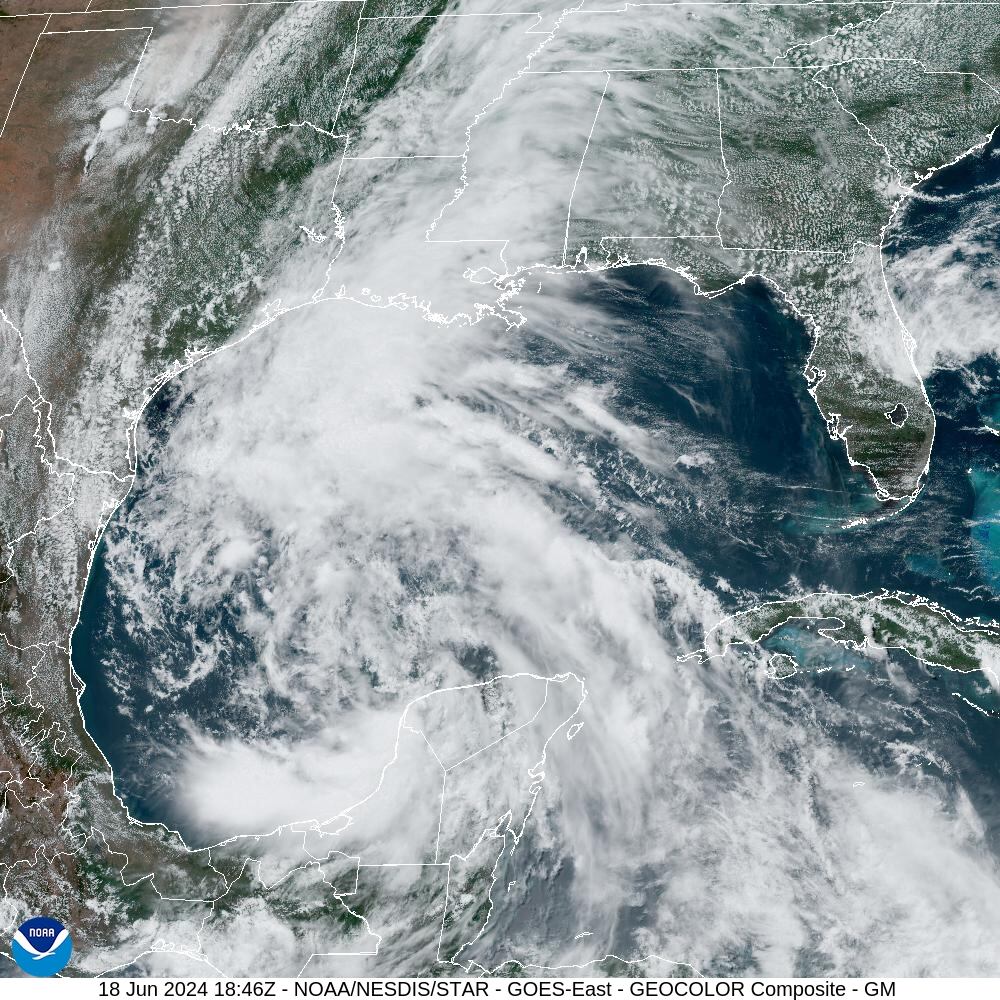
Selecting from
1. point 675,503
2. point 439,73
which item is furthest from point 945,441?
point 439,73

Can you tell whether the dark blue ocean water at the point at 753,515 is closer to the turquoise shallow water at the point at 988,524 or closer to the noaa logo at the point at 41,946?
the turquoise shallow water at the point at 988,524

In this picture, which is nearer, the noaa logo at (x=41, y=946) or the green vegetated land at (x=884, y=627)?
the green vegetated land at (x=884, y=627)

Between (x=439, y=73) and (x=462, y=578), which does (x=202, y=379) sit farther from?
(x=439, y=73)

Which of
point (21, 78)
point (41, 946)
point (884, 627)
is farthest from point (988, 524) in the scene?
point (21, 78)

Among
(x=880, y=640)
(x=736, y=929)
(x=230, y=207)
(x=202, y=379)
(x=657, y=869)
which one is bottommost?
(x=736, y=929)
